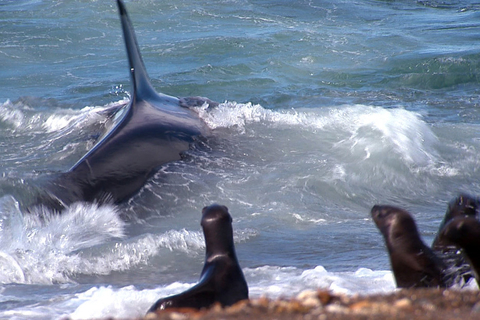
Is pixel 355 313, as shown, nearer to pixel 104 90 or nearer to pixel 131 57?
pixel 131 57

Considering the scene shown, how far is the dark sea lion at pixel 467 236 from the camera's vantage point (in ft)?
10.3

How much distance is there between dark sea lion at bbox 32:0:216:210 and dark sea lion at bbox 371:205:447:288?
2730 mm

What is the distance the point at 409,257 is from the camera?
3.64 metres

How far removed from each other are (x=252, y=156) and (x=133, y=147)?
160 cm

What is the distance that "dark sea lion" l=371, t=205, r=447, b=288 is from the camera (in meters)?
3.60

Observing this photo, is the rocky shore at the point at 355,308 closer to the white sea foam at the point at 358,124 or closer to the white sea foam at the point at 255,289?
the white sea foam at the point at 255,289

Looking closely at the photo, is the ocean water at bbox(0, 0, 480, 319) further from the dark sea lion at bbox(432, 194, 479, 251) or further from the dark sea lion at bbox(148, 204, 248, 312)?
the dark sea lion at bbox(148, 204, 248, 312)

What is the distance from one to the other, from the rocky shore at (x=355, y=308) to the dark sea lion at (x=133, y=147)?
3.09 metres

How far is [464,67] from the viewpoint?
13242 mm

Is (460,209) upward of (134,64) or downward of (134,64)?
downward

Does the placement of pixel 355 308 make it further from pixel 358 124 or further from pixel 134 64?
pixel 358 124

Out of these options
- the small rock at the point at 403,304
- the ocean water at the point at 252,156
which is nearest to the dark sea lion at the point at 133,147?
the ocean water at the point at 252,156

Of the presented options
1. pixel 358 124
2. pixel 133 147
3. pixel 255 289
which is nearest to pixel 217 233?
pixel 255 289

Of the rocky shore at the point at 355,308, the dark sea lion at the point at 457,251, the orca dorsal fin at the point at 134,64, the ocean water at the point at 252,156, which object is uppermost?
the orca dorsal fin at the point at 134,64
